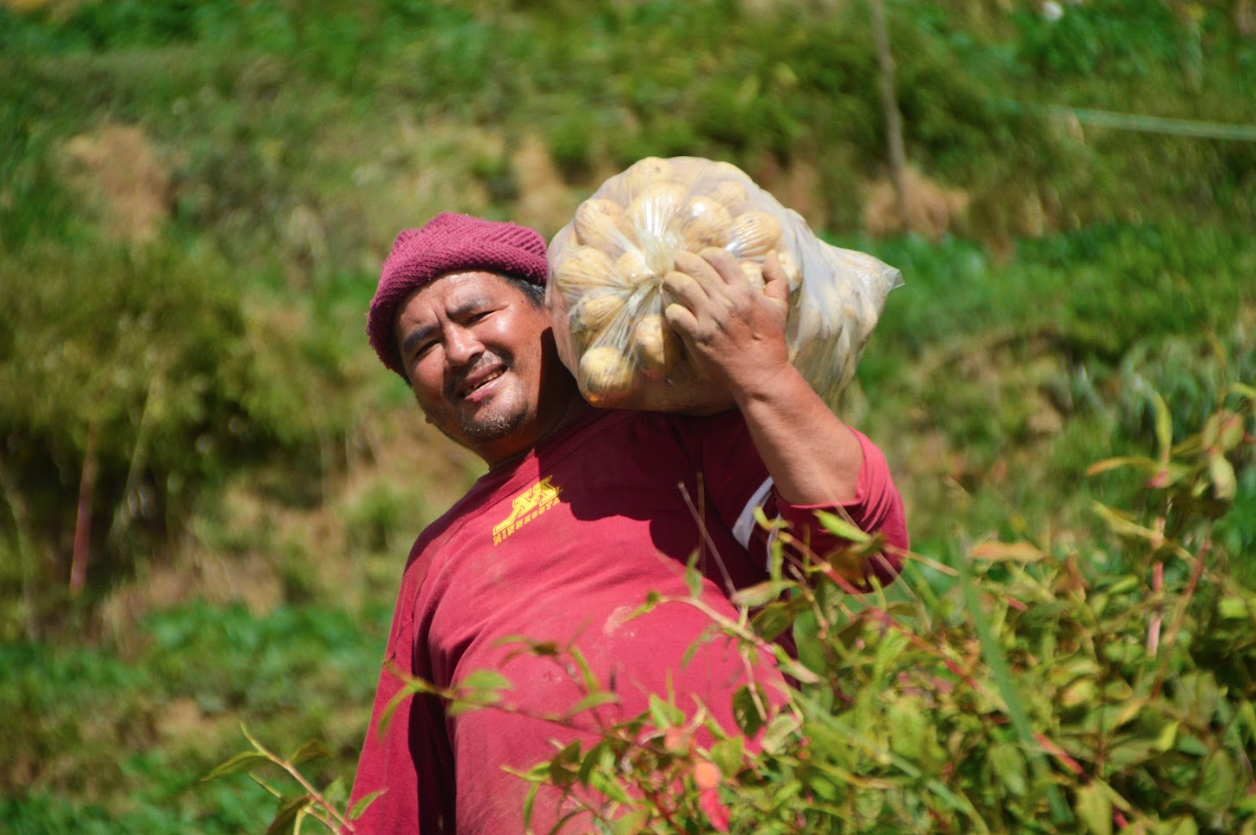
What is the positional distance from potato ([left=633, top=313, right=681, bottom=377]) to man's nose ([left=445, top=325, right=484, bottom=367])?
505 mm

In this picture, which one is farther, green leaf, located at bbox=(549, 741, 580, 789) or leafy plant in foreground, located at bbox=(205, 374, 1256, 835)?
green leaf, located at bbox=(549, 741, 580, 789)

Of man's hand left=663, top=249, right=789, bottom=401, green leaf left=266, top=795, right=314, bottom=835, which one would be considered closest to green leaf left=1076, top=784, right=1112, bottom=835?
green leaf left=266, top=795, right=314, bottom=835

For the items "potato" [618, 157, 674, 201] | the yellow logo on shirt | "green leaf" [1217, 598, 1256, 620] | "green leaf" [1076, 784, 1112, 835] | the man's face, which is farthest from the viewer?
the man's face

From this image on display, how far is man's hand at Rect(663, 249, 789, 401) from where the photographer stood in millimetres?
1898

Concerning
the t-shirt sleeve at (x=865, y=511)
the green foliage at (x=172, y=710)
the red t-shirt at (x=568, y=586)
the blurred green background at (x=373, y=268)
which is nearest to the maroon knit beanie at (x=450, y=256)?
the red t-shirt at (x=568, y=586)

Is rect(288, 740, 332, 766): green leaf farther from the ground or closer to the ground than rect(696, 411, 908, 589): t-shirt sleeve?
farther from the ground

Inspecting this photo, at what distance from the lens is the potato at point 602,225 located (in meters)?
2.09

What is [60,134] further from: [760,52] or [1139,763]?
[1139,763]

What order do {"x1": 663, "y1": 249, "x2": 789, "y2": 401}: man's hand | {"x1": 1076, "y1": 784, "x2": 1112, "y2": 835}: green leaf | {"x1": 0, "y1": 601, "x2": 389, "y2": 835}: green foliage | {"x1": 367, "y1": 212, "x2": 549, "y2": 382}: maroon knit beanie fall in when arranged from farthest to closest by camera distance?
{"x1": 0, "y1": 601, "x2": 389, "y2": 835}: green foliage → {"x1": 367, "y1": 212, "x2": 549, "y2": 382}: maroon knit beanie → {"x1": 663, "y1": 249, "x2": 789, "y2": 401}: man's hand → {"x1": 1076, "y1": 784, "x2": 1112, "y2": 835}: green leaf

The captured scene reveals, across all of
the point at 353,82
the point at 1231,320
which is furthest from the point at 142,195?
the point at 1231,320

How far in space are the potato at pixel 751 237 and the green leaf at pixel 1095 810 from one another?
42.6 inches

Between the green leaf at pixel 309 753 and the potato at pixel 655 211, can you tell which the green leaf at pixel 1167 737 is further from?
the potato at pixel 655 211

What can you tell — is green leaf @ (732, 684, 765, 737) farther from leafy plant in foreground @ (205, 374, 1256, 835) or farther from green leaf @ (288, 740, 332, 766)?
green leaf @ (288, 740, 332, 766)

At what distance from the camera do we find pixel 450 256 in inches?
100
